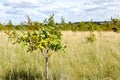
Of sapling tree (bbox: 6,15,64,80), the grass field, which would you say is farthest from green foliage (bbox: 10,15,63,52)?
the grass field

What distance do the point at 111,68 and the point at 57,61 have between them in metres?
1.45

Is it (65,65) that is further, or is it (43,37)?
(65,65)

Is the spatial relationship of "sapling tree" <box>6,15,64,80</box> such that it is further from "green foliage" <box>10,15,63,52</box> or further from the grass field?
the grass field

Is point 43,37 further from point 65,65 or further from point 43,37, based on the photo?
point 65,65

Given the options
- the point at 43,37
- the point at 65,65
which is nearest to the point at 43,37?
the point at 43,37

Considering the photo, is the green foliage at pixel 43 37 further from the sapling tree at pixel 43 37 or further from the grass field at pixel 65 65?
the grass field at pixel 65 65

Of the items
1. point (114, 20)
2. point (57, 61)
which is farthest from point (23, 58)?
point (114, 20)

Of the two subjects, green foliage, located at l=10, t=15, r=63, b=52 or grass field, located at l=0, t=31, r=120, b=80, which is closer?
green foliage, located at l=10, t=15, r=63, b=52

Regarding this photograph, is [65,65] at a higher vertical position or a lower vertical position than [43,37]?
lower

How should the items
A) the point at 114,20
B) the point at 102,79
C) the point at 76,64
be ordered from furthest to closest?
the point at 114,20 → the point at 76,64 → the point at 102,79

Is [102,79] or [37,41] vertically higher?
[37,41]

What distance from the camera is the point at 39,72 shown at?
6844 millimetres

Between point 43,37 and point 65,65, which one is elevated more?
point 43,37

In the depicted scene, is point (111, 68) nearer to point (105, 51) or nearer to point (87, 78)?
point (87, 78)
